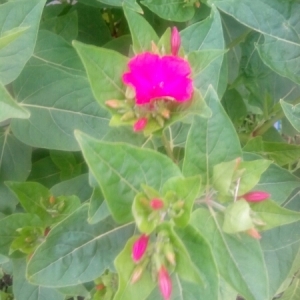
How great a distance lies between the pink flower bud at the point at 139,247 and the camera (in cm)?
63

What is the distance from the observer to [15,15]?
32.9 inches

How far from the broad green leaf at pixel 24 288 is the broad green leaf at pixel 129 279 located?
439mm

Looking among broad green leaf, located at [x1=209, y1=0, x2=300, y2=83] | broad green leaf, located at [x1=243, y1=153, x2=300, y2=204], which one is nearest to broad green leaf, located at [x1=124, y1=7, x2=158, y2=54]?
broad green leaf, located at [x1=209, y1=0, x2=300, y2=83]

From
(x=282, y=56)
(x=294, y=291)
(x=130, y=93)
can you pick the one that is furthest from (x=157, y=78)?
(x=294, y=291)

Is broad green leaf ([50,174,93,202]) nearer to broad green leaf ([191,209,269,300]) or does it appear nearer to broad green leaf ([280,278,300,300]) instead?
broad green leaf ([191,209,269,300])

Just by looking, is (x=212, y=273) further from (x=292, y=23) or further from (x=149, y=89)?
(x=292, y=23)

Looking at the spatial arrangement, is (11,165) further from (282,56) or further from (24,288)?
(282,56)

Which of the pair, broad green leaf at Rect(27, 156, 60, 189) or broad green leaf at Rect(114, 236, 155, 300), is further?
Result: broad green leaf at Rect(27, 156, 60, 189)

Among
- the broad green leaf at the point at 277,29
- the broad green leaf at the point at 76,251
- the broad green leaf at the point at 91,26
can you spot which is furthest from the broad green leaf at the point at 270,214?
the broad green leaf at the point at 91,26

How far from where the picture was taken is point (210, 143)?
2.41 feet

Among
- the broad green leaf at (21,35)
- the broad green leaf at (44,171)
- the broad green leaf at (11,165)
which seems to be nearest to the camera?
the broad green leaf at (21,35)

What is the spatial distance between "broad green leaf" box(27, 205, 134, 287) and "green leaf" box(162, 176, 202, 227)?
18 centimetres

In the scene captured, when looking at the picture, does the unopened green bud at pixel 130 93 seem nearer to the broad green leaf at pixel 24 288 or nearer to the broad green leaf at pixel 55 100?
the broad green leaf at pixel 55 100

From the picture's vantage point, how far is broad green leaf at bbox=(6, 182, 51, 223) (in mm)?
965
